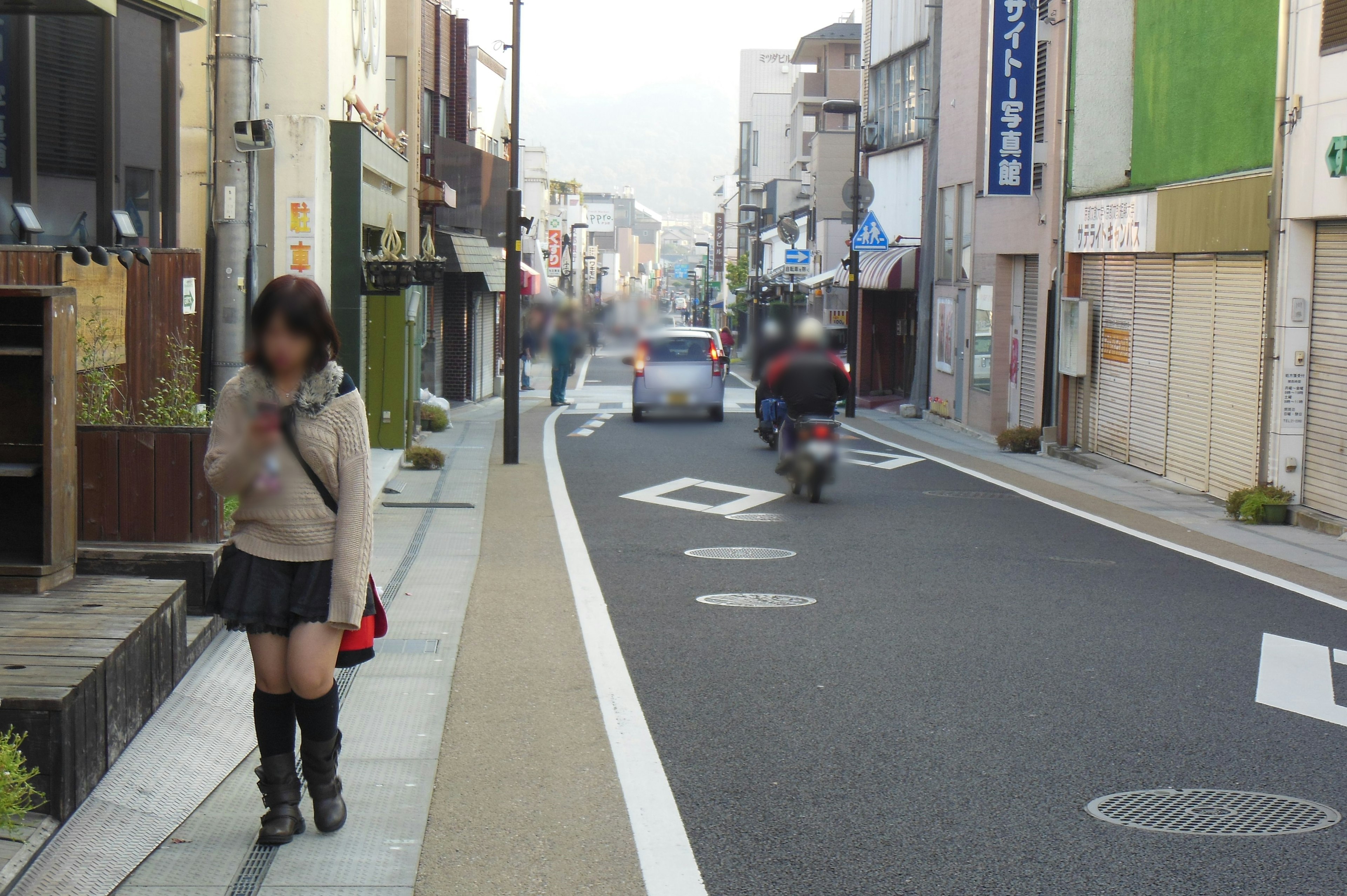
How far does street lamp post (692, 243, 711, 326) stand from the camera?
108m

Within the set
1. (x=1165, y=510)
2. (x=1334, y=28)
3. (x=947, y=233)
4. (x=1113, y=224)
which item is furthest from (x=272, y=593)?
(x=947, y=233)

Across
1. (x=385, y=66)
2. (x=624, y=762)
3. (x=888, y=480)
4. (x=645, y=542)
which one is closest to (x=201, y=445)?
(x=624, y=762)

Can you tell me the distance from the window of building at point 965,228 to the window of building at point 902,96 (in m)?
5.69

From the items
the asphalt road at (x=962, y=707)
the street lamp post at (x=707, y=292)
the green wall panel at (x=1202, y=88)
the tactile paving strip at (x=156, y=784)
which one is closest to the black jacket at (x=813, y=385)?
the asphalt road at (x=962, y=707)

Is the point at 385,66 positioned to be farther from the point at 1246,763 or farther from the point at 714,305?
the point at 714,305

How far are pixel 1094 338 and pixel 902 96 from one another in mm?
21654

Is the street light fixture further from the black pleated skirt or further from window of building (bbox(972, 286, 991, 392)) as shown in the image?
the black pleated skirt

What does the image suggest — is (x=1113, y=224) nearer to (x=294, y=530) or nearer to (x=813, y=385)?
(x=813, y=385)

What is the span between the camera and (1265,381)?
14.7 meters

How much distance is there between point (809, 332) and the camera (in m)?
8.54

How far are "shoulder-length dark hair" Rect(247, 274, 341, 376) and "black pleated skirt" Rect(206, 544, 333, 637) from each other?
628mm

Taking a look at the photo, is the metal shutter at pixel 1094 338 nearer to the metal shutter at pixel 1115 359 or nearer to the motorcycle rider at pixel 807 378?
the metal shutter at pixel 1115 359

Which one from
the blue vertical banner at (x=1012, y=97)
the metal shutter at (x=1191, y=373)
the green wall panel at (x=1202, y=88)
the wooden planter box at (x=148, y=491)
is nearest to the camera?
the wooden planter box at (x=148, y=491)

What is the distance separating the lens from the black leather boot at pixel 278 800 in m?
4.90
